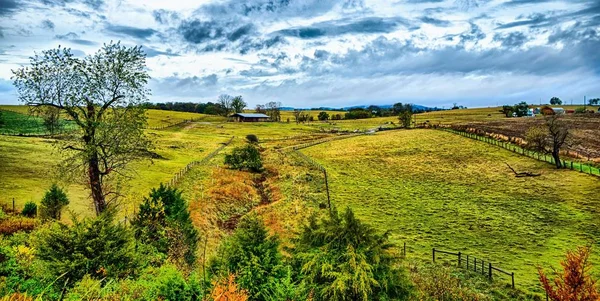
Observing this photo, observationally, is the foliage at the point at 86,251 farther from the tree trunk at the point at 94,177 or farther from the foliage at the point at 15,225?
the tree trunk at the point at 94,177

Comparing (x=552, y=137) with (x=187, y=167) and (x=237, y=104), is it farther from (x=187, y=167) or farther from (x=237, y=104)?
(x=237, y=104)

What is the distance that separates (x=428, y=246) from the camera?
1149 inches

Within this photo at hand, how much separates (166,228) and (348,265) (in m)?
11.9

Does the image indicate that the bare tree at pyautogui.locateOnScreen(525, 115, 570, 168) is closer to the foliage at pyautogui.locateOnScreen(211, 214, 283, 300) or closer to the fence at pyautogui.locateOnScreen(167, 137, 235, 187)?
the fence at pyautogui.locateOnScreen(167, 137, 235, 187)

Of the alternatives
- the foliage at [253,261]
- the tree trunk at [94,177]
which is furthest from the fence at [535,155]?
the tree trunk at [94,177]

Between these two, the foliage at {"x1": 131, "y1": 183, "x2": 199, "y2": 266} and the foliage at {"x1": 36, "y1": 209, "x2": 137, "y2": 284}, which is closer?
the foliage at {"x1": 36, "y1": 209, "x2": 137, "y2": 284}

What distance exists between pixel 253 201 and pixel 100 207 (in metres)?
18.8

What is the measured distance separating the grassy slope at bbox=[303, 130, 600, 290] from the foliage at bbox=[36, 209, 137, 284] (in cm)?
2139

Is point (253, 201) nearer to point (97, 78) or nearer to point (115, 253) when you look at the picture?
point (97, 78)

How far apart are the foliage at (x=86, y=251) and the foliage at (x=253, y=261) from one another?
352cm

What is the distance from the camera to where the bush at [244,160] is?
187 feet

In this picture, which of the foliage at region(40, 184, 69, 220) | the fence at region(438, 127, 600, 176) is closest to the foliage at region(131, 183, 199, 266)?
the foliage at region(40, 184, 69, 220)

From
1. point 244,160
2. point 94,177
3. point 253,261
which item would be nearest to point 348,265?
point 253,261

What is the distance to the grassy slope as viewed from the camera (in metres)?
28.6
